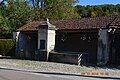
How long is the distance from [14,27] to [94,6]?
23.3m

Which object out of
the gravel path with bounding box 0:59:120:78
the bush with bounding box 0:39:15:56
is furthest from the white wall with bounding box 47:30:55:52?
the bush with bounding box 0:39:15:56

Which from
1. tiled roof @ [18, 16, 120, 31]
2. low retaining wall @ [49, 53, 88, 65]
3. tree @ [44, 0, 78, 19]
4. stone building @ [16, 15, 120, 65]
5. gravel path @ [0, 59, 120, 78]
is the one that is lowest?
gravel path @ [0, 59, 120, 78]

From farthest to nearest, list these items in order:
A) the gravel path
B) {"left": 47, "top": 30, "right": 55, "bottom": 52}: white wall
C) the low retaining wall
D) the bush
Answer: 1. the bush
2. {"left": 47, "top": 30, "right": 55, "bottom": 52}: white wall
3. the low retaining wall
4. the gravel path

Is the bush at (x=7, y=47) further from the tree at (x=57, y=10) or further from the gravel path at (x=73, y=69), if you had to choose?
the tree at (x=57, y=10)

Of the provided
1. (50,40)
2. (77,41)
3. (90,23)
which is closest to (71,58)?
(77,41)

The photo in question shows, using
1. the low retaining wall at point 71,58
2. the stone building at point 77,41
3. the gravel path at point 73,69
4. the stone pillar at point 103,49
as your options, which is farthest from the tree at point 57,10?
the gravel path at point 73,69

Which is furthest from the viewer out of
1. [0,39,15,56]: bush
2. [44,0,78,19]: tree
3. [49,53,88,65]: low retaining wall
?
[44,0,78,19]: tree

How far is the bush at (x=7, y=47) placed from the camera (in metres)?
37.8

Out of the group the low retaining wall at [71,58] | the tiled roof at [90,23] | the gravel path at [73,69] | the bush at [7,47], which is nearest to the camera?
the gravel path at [73,69]

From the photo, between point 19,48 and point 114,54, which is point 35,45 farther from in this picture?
point 114,54

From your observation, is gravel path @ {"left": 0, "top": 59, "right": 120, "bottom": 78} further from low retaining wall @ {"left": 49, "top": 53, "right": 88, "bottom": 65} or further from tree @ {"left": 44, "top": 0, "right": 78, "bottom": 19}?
tree @ {"left": 44, "top": 0, "right": 78, "bottom": 19}

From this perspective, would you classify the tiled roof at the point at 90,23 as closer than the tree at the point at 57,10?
Yes

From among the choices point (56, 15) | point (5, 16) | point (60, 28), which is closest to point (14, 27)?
point (5, 16)

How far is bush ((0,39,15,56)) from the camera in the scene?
124ft
